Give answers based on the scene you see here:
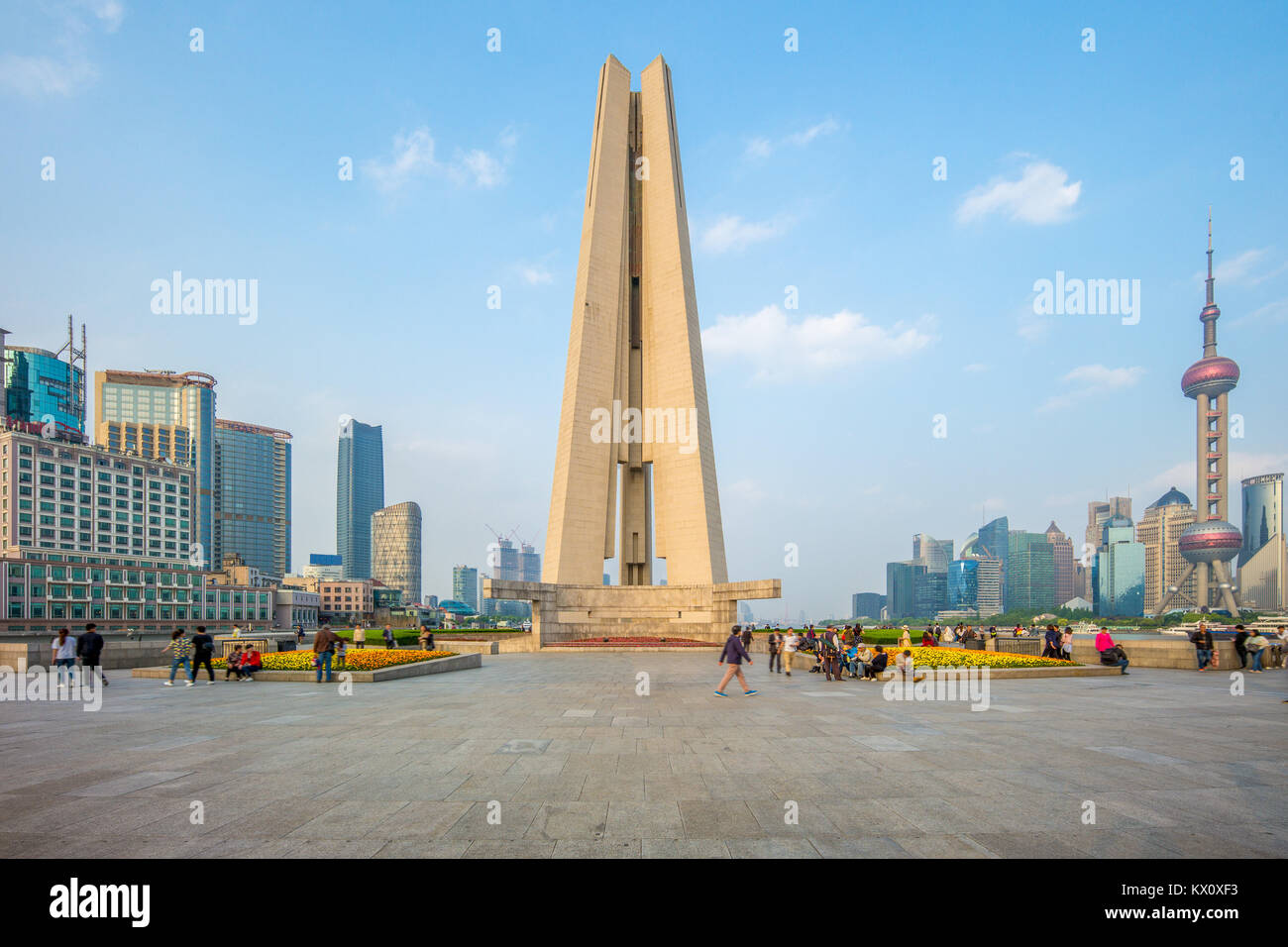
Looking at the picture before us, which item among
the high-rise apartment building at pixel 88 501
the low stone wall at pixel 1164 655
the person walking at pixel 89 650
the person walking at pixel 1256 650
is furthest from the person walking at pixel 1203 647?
the high-rise apartment building at pixel 88 501

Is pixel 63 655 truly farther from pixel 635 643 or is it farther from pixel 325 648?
pixel 635 643

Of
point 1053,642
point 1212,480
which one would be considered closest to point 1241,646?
point 1053,642

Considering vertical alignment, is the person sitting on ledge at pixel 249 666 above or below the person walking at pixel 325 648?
below

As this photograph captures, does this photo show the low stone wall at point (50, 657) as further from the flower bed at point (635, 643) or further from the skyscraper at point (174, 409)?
the skyscraper at point (174, 409)

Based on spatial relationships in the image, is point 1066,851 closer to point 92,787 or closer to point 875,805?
point 875,805

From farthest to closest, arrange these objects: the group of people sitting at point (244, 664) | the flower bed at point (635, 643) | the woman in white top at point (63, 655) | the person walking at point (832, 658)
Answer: the flower bed at point (635, 643)
the person walking at point (832, 658)
the group of people sitting at point (244, 664)
the woman in white top at point (63, 655)
